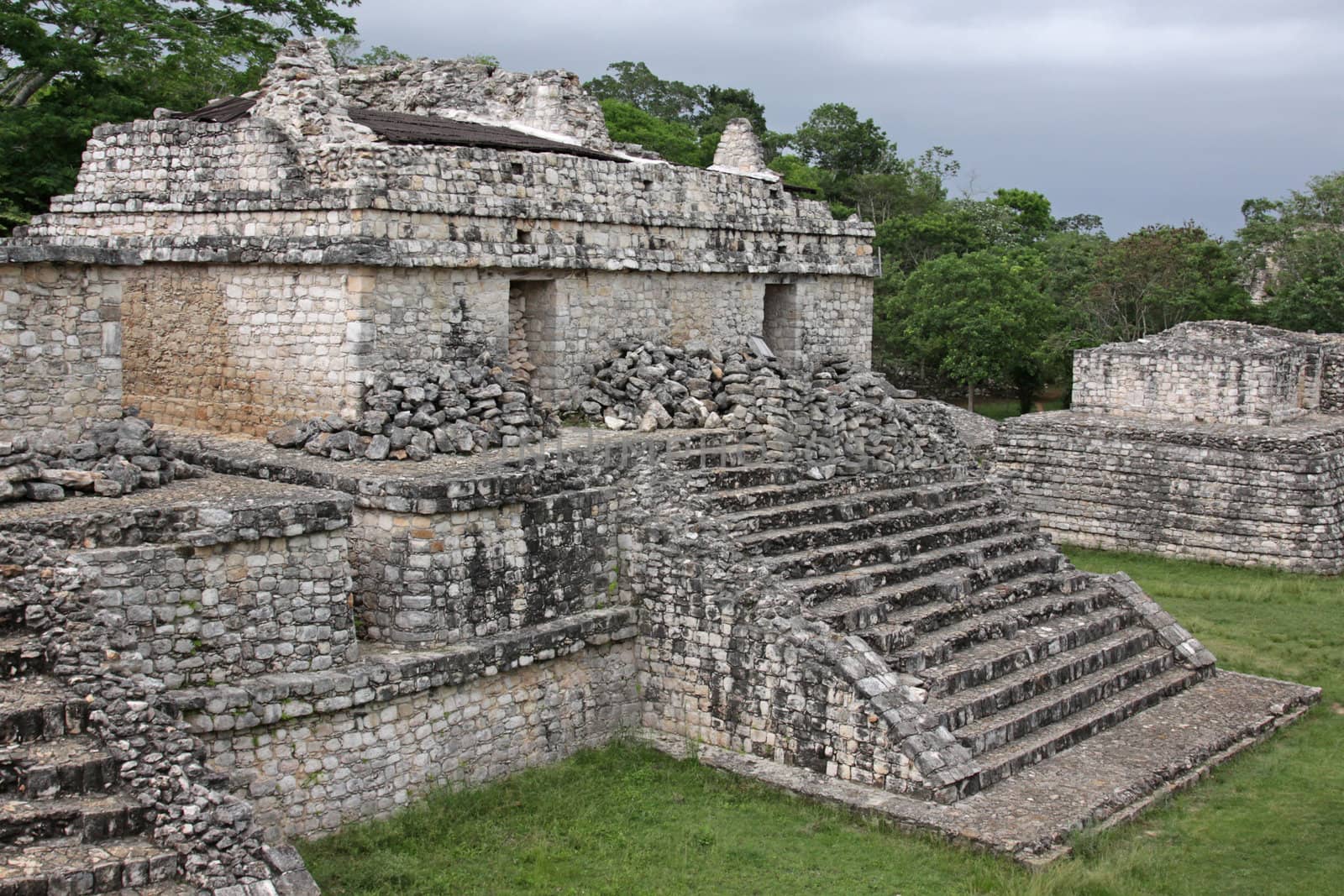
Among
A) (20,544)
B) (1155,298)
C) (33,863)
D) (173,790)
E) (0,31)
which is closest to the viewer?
(33,863)

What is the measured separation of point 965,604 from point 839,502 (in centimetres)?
145

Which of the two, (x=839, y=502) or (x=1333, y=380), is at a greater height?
(x=1333, y=380)

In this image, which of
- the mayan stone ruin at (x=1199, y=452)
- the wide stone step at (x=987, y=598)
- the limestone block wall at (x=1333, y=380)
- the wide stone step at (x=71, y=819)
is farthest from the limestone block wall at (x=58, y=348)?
the limestone block wall at (x=1333, y=380)

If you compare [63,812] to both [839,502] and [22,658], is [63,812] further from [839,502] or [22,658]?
[839,502]

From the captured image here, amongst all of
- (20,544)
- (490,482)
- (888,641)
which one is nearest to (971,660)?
(888,641)

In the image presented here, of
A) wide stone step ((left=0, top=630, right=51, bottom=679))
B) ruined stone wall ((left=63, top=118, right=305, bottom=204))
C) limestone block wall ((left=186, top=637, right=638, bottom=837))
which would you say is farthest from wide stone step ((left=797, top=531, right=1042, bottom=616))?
wide stone step ((left=0, top=630, right=51, bottom=679))

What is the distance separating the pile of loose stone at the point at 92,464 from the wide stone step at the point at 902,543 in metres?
4.84

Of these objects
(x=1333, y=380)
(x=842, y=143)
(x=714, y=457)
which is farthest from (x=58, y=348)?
(x=842, y=143)

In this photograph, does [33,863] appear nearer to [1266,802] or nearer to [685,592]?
[685,592]

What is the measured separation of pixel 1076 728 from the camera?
11523 mm

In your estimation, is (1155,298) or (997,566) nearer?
(997,566)

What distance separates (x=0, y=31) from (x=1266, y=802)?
17693mm

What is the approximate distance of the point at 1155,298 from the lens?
3272cm

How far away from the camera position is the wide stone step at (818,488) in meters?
12.3
